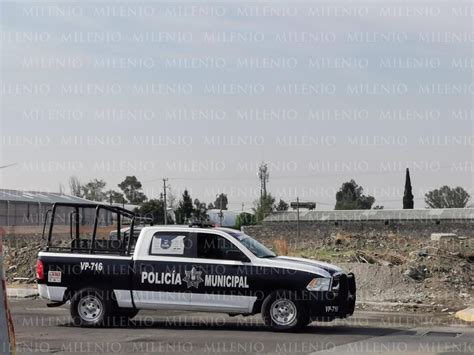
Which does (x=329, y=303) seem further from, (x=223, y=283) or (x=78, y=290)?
(x=78, y=290)

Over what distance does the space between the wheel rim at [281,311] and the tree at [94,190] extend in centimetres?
12606

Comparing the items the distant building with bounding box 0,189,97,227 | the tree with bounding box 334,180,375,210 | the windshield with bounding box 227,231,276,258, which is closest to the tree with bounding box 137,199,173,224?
the distant building with bounding box 0,189,97,227

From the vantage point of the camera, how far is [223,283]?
534 inches

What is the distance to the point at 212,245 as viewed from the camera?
13.9 metres

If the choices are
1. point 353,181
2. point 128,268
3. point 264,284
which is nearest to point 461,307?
point 264,284

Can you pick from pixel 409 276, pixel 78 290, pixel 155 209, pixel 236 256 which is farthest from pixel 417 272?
pixel 155 209

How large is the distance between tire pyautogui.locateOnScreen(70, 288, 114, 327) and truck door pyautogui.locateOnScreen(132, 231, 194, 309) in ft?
1.93

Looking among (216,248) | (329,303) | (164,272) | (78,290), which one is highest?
(216,248)

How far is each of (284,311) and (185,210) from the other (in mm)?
67782

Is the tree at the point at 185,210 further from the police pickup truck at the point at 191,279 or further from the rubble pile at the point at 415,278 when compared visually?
the police pickup truck at the point at 191,279

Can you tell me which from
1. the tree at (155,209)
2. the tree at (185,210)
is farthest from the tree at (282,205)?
the tree at (185,210)

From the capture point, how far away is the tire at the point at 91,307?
551 inches

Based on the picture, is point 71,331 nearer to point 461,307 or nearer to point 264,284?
point 264,284

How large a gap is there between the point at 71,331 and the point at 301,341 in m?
4.23
